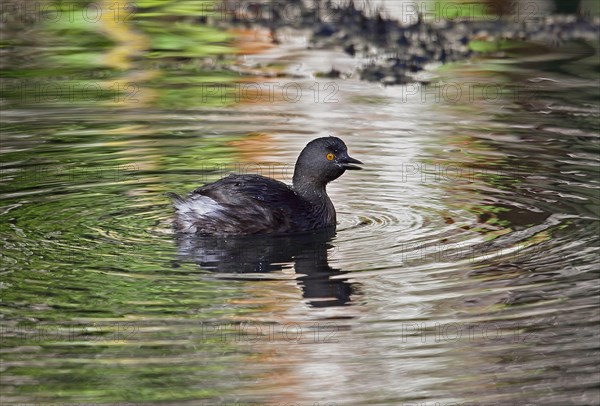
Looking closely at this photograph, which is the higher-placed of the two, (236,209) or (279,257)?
(236,209)

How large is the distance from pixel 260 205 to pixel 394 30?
26.3 ft

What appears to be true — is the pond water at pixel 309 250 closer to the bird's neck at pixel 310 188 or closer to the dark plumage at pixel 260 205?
the dark plumage at pixel 260 205

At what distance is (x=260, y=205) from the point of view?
988 centimetres

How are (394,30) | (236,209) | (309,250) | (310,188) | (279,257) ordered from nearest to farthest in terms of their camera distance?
(279,257) < (309,250) < (236,209) < (310,188) < (394,30)

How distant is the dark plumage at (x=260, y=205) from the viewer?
387 inches

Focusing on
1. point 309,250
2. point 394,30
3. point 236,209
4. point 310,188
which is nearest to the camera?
point 309,250

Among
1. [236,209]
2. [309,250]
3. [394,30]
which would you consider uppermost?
[394,30]

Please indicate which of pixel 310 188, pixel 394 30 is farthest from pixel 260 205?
pixel 394 30

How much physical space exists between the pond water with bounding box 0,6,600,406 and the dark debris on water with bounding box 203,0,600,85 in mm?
1133

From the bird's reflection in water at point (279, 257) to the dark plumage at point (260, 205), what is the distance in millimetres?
85

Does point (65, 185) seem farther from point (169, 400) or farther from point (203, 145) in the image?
point (169, 400)

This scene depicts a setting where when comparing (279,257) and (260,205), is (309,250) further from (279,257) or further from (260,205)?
(260,205)

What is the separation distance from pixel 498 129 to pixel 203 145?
10.0ft

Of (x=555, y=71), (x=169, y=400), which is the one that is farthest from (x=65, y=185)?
(x=555, y=71)
